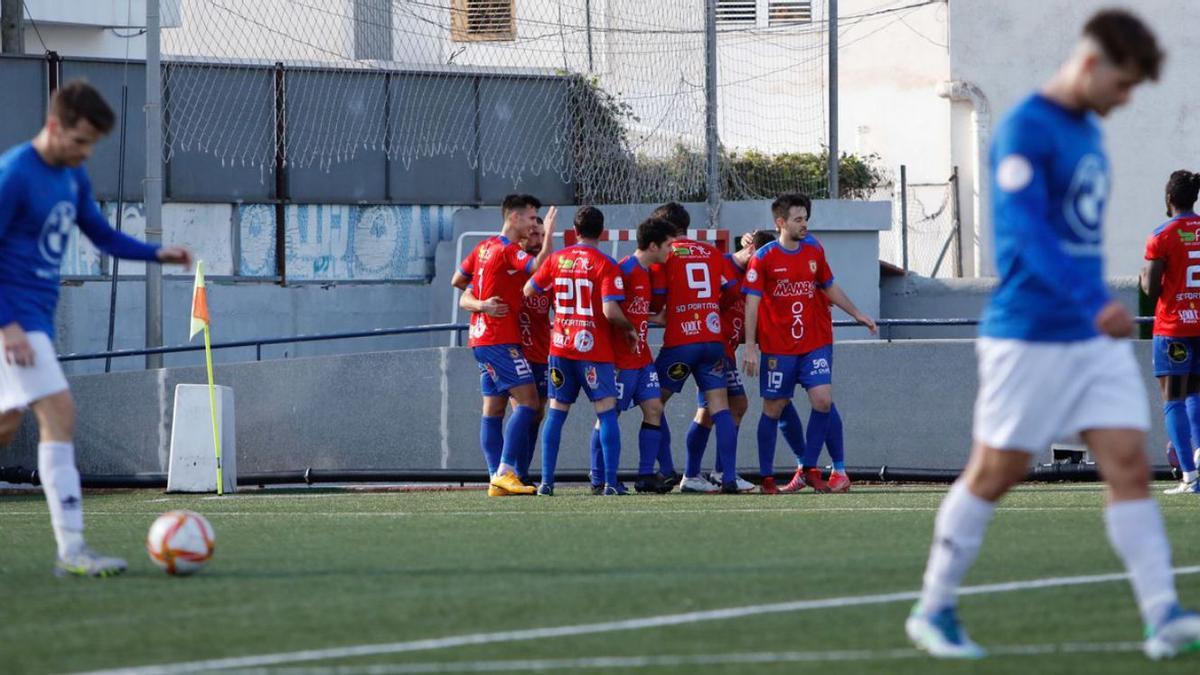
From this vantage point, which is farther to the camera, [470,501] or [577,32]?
[577,32]

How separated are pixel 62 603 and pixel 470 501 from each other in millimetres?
6286

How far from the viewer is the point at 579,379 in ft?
44.9

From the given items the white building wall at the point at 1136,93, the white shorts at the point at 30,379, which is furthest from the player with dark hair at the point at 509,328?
the white building wall at the point at 1136,93

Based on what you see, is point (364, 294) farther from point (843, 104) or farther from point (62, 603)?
point (62, 603)

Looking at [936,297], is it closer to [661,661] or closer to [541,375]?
[541,375]

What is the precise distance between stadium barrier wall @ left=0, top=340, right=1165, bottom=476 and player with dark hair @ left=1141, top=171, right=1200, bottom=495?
9.82ft

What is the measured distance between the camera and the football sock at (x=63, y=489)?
26.3 feet

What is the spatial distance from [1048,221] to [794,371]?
8.34 metres

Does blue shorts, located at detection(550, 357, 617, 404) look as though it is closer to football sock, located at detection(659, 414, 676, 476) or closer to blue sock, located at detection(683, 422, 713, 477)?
blue sock, located at detection(683, 422, 713, 477)

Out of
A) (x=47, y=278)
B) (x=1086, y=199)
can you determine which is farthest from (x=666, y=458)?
(x=1086, y=199)

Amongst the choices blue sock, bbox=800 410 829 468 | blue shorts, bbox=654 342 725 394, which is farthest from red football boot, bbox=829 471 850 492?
blue shorts, bbox=654 342 725 394

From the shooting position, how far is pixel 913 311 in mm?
25234

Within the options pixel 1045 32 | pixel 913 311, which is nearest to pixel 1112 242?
pixel 1045 32

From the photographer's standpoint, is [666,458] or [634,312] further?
[666,458]
